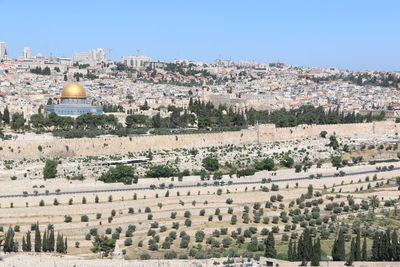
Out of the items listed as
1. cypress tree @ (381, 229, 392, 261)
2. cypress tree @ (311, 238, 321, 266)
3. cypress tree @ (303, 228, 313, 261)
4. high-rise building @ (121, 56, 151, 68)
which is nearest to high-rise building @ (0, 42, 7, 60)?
high-rise building @ (121, 56, 151, 68)

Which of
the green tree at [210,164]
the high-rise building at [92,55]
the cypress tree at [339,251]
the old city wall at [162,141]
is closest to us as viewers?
the cypress tree at [339,251]

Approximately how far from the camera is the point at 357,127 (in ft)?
→ 207

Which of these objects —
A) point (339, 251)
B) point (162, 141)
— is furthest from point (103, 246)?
point (162, 141)

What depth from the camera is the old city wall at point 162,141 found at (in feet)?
166

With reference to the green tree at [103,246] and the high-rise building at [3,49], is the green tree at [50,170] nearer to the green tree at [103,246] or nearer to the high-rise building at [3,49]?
the green tree at [103,246]

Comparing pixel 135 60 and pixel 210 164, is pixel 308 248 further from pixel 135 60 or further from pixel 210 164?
pixel 135 60

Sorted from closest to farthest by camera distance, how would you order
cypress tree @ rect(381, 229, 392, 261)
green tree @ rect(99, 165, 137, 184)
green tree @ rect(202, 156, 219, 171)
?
cypress tree @ rect(381, 229, 392, 261) → green tree @ rect(99, 165, 137, 184) → green tree @ rect(202, 156, 219, 171)

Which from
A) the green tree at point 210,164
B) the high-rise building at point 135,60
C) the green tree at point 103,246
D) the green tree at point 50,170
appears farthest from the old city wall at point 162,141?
the high-rise building at point 135,60

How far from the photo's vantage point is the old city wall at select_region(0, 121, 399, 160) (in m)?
50.7

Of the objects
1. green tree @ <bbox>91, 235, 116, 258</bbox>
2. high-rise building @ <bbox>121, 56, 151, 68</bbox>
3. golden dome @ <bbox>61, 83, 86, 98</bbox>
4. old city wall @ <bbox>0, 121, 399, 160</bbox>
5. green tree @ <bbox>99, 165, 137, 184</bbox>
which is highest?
high-rise building @ <bbox>121, 56, 151, 68</bbox>

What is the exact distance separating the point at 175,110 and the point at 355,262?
43.8m

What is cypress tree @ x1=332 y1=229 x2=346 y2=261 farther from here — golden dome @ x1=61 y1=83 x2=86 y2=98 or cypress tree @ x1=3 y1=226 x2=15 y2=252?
golden dome @ x1=61 y1=83 x2=86 y2=98

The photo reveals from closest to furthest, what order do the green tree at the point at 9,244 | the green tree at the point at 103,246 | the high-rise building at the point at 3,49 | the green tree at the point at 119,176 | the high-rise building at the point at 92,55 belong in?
the green tree at the point at 9,244
the green tree at the point at 103,246
the green tree at the point at 119,176
the high-rise building at the point at 3,49
the high-rise building at the point at 92,55

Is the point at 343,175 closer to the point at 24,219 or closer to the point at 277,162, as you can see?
the point at 277,162
